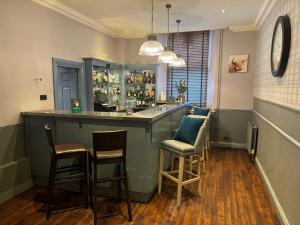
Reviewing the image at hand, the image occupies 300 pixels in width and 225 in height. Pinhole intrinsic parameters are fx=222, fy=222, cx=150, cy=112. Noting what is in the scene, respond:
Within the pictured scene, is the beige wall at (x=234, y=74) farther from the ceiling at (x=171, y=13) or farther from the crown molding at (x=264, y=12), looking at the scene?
the crown molding at (x=264, y=12)

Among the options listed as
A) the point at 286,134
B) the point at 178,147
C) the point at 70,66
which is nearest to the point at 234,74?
the point at 286,134

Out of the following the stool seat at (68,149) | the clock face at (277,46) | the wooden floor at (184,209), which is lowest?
the wooden floor at (184,209)

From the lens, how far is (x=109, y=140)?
223cm

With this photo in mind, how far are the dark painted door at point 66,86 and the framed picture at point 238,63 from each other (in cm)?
342

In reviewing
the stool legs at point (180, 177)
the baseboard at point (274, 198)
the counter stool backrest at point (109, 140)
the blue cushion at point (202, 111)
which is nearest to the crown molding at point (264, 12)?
the blue cushion at point (202, 111)

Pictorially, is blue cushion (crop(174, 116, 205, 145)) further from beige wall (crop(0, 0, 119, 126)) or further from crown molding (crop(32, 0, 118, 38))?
crown molding (crop(32, 0, 118, 38))

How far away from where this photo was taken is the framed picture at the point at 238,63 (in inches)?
197

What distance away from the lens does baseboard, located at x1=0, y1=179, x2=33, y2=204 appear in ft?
9.15

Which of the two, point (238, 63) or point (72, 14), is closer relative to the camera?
point (72, 14)

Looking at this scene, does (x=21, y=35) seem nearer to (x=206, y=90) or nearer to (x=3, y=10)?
(x=3, y=10)

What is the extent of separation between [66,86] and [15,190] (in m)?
1.96

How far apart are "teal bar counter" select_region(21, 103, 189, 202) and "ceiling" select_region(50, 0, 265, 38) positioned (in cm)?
189

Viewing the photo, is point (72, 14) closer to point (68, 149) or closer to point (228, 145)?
point (68, 149)

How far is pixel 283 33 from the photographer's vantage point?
2.46 meters
